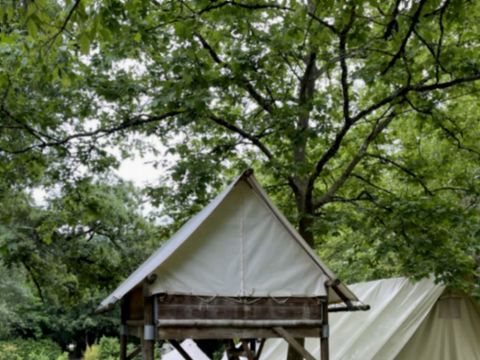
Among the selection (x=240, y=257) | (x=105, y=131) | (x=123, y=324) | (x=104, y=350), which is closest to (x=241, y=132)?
(x=105, y=131)

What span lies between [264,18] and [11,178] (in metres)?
5.13

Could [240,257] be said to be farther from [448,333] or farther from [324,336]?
[448,333]

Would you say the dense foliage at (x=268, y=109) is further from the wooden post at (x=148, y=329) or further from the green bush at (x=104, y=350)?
the green bush at (x=104, y=350)

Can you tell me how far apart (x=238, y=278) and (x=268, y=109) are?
4385 mm

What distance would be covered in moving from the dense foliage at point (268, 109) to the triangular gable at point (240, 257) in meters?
2.07

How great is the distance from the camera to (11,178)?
34.0ft

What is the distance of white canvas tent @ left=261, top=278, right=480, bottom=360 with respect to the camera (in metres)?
9.16

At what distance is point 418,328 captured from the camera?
30.8 ft

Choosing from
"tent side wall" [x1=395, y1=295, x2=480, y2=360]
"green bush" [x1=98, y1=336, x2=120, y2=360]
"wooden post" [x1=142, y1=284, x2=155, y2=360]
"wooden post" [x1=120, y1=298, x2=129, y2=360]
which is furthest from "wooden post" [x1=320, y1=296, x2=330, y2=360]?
"green bush" [x1=98, y1=336, x2=120, y2=360]

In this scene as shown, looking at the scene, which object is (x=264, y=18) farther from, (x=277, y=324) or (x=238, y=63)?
(x=277, y=324)

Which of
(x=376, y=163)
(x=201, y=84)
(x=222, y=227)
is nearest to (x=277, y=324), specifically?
(x=222, y=227)

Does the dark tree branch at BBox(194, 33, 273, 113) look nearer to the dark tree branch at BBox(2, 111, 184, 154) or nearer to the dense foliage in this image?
the dense foliage

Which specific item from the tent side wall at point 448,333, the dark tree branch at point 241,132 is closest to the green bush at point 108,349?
the dark tree branch at point 241,132

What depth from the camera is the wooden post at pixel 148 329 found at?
5.25 meters
